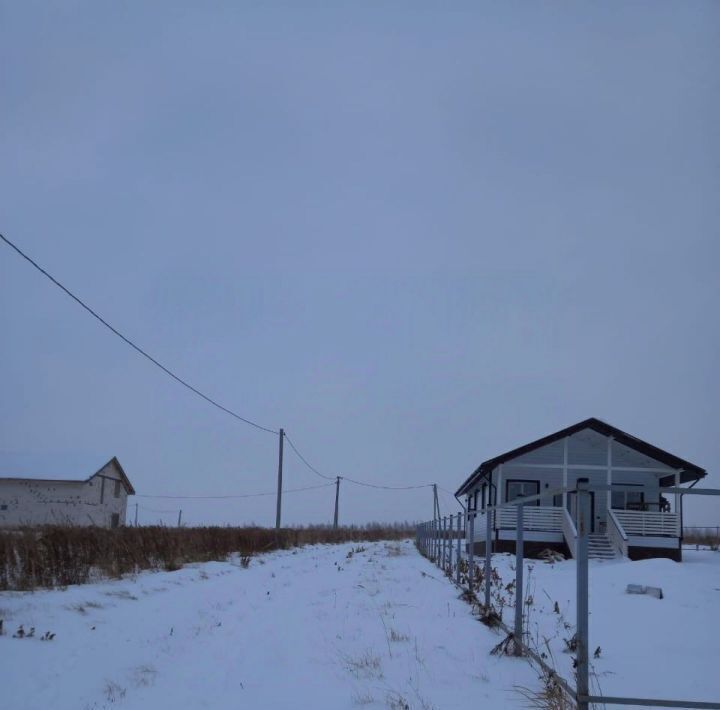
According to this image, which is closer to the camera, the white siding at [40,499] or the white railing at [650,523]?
the white railing at [650,523]

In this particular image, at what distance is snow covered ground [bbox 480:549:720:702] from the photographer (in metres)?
6.45

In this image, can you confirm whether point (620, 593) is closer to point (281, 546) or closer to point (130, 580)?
point (130, 580)

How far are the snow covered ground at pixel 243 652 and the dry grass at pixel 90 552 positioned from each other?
2.17 ft

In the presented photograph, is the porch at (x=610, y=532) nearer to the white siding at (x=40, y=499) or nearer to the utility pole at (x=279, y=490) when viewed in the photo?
the utility pole at (x=279, y=490)

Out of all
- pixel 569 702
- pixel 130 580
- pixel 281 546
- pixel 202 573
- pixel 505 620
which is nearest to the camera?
pixel 569 702

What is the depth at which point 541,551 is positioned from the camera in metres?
27.2

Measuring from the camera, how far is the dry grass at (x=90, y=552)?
40.0ft

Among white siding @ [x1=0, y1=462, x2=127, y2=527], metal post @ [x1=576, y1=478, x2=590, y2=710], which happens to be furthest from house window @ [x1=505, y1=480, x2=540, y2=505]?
white siding @ [x1=0, y1=462, x2=127, y2=527]

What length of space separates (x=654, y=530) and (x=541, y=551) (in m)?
3.69

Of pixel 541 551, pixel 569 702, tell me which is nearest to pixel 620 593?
pixel 569 702

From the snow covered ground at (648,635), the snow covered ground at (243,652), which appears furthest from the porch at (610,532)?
the snow covered ground at (243,652)

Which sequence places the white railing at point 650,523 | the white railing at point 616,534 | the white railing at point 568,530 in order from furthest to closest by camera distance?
the white railing at point 650,523, the white railing at point 568,530, the white railing at point 616,534

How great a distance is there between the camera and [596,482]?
96.8ft

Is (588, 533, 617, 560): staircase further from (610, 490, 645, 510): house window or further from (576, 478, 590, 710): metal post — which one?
(576, 478, 590, 710): metal post
